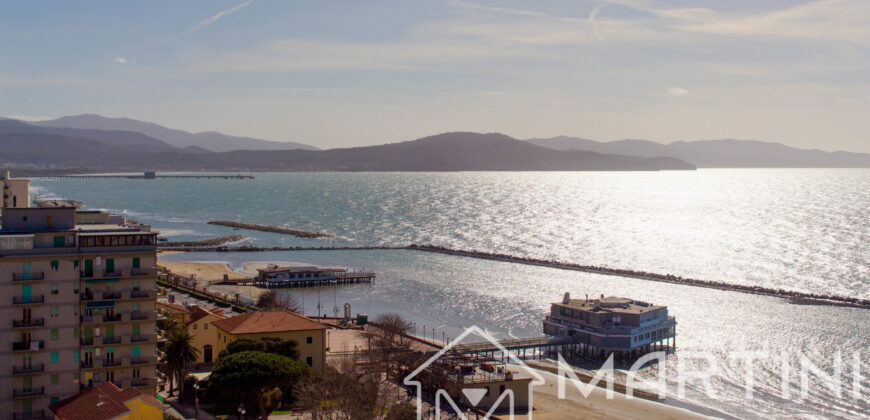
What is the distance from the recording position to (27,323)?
33312 millimetres

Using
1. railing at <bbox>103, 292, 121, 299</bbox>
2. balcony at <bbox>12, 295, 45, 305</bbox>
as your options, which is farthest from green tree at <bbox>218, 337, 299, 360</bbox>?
balcony at <bbox>12, 295, 45, 305</bbox>

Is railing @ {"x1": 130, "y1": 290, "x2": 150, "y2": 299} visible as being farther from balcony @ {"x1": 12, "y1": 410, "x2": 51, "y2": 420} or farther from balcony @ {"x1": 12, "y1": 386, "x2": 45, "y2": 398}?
balcony @ {"x1": 12, "y1": 410, "x2": 51, "y2": 420}

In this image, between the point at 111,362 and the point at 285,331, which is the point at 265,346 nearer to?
the point at 285,331

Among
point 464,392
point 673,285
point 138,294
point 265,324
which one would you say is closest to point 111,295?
point 138,294

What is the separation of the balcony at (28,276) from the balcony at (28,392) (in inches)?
190

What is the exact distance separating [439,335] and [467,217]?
12336 centimetres

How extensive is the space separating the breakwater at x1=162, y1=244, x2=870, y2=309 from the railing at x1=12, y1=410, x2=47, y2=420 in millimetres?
71946

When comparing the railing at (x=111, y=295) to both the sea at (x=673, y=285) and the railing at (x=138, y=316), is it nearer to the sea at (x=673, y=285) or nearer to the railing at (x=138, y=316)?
the railing at (x=138, y=316)

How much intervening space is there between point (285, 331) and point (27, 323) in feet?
47.2

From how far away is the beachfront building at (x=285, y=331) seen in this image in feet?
144

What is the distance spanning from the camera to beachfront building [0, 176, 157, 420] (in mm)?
33125

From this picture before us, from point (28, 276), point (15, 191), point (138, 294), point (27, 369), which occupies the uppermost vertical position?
point (15, 191)

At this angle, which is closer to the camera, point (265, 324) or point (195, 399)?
point (195, 399)

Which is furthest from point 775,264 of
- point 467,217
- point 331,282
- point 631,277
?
point 467,217
